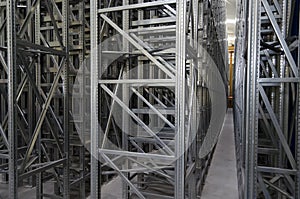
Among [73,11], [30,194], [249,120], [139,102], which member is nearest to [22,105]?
[30,194]

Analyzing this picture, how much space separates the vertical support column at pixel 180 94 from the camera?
2.51 m

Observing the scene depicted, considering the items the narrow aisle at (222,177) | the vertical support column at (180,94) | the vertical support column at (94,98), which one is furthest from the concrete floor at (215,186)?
the vertical support column at (180,94)

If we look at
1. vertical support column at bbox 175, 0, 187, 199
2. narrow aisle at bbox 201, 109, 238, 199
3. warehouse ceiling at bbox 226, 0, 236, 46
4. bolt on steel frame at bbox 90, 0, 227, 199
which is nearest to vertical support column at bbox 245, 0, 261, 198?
bolt on steel frame at bbox 90, 0, 227, 199

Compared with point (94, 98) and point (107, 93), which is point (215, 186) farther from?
point (94, 98)

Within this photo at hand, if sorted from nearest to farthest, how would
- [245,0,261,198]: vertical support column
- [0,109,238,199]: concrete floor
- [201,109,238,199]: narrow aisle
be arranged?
[245,0,261,198]: vertical support column
[0,109,238,199]: concrete floor
[201,109,238,199]: narrow aisle

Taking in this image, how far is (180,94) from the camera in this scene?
8.27 feet

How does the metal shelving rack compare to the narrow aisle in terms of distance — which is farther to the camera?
the narrow aisle

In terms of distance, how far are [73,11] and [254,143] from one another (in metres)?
4.29

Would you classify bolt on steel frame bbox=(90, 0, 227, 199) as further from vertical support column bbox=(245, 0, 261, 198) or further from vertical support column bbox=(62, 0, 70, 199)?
vertical support column bbox=(245, 0, 261, 198)

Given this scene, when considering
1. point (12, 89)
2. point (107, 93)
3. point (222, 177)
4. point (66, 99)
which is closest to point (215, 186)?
point (222, 177)

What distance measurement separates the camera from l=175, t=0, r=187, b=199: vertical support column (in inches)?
98.8

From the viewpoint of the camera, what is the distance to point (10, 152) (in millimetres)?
2980

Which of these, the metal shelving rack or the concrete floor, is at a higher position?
the metal shelving rack

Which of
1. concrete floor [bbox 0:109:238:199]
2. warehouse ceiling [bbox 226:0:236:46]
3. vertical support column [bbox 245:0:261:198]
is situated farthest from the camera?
warehouse ceiling [bbox 226:0:236:46]
